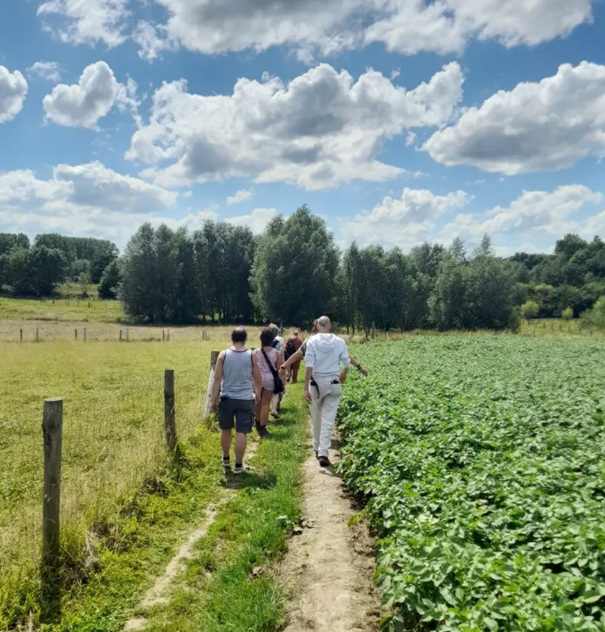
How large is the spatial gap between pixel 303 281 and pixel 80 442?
4835 cm

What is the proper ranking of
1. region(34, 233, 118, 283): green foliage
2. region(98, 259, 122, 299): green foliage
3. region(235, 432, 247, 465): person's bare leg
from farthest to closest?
1. region(34, 233, 118, 283): green foliage
2. region(98, 259, 122, 299): green foliage
3. region(235, 432, 247, 465): person's bare leg

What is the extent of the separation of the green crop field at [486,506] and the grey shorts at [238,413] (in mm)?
1732

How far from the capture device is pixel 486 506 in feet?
15.1

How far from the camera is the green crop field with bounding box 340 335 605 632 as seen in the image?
125 inches

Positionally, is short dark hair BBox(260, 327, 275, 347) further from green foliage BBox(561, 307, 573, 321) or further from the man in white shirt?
green foliage BBox(561, 307, 573, 321)

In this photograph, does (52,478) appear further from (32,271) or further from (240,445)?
(32,271)

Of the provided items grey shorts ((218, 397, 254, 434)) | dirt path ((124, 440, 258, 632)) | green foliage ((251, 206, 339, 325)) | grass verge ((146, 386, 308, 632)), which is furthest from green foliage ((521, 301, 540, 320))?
dirt path ((124, 440, 258, 632))

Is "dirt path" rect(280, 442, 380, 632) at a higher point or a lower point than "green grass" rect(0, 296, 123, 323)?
lower

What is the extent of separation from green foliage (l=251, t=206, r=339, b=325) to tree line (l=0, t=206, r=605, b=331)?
Answer: 0.12 meters

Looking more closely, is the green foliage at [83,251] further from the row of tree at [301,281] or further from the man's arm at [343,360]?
the man's arm at [343,360]

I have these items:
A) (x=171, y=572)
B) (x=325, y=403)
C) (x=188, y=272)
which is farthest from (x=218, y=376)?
(x=188, y=272)

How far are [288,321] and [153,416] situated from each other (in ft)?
156

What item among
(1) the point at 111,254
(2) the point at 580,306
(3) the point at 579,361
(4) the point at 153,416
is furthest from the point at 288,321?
(1) the point at 111,254

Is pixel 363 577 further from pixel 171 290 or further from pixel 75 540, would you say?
pixel 171 290
